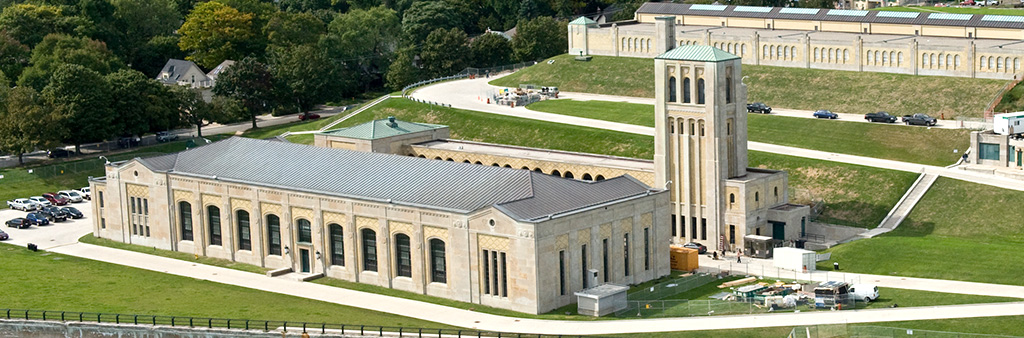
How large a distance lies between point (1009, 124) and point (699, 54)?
111 ft

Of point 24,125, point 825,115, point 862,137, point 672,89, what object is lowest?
point 862,137

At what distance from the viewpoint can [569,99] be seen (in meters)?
192

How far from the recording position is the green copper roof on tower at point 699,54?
131000 millimetres

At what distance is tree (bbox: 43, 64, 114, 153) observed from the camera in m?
182

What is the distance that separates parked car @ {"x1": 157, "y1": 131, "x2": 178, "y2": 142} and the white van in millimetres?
110291

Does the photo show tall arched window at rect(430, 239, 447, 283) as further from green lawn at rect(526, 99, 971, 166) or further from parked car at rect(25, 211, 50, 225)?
green lawn at rect(526, 99, 971, 166)

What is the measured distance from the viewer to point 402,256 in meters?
120

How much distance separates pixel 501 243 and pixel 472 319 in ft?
19.0

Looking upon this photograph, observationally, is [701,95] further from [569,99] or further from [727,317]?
[569,99]

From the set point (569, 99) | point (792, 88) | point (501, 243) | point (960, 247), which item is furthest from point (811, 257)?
point (569, 99)

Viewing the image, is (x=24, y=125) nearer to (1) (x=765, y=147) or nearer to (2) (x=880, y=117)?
(1) (x=765, y=147)

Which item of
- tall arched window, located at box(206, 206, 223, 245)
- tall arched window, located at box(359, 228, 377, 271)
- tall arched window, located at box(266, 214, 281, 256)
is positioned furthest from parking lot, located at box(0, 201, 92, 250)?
tall arched window, located at box(359, 228, 377, 271)

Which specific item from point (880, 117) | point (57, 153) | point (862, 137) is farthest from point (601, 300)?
point (57, 153)

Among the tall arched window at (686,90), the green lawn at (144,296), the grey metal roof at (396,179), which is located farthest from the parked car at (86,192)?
the tall arched window at (686,90)
